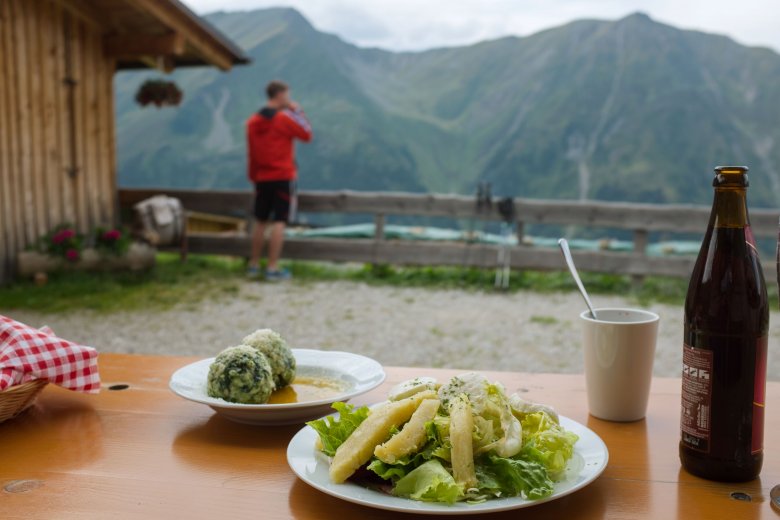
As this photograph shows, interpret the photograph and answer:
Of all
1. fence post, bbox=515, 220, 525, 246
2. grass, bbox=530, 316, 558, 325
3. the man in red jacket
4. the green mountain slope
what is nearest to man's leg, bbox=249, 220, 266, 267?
the man in red jacket

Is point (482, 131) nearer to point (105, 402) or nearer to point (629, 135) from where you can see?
point (629, 135)

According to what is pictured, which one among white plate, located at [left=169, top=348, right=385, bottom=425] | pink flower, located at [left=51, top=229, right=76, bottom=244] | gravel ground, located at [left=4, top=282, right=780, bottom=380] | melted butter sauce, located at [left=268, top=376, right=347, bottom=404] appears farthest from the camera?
pink flower, located at [left=51, top=229, right=76, bottom=244]

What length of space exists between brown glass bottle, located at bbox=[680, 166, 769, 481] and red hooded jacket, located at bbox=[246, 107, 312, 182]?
6513 millimetres

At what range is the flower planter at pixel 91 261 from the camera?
684 cm

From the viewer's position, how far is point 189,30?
779 cm

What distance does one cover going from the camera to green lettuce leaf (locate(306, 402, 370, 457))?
1.02 metres

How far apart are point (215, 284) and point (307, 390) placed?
593 cm

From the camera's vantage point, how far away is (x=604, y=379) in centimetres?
124

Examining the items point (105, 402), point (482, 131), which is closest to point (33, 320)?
point (105, 402)

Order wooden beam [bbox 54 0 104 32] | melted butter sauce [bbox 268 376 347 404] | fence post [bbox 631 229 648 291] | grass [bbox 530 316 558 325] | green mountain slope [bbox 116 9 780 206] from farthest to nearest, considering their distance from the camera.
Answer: green mountain slope [bbox 116 9 780 206]
wooden beam [bbox 54 0 104 32]
fence post [bbox 631 229 648 291]
grass [bbox 530 316 558 325]
melted butter sauce [bbox 268 376 347 404]

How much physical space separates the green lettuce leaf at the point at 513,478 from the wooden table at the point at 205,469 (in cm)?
4

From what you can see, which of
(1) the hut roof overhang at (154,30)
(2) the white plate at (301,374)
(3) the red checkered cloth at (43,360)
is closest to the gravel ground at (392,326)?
(2) the white plate at (301,374)

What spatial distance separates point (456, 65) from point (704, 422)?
55161 millimetres

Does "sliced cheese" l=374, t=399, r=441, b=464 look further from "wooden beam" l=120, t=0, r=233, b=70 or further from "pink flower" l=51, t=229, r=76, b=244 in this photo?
"wooden beam" l=120, t=0, r=233, b=70
